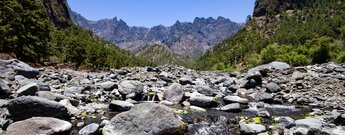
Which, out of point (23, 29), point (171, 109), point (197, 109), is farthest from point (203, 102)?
point (23, 29)

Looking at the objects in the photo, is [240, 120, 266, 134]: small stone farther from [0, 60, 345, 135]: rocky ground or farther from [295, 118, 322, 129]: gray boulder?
[295, 118, 322, 129]: gray boulder

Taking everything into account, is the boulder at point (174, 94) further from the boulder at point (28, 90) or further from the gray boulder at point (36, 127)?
the gray boulder at point (36, 127)

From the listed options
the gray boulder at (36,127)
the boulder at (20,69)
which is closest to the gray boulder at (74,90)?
the boulder at (20,69)

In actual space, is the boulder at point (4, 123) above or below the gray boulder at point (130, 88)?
below

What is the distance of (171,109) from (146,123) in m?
1.68

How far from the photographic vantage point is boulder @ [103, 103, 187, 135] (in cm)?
1355

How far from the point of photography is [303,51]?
99.4 m

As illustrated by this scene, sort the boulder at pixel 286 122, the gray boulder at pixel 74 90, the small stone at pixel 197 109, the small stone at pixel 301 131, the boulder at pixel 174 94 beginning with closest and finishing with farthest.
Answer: the small stone at pixel 301 131 → the boulder at pixel 286 122 → the small stone at pixel 197 109 → the boulder at pixel 174 94 → the gray boulder at pixel 74 90

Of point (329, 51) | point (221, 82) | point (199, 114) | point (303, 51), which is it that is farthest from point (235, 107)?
point (303, 51)

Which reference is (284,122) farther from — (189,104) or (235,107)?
(189,104)

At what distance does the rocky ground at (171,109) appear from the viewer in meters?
13.8

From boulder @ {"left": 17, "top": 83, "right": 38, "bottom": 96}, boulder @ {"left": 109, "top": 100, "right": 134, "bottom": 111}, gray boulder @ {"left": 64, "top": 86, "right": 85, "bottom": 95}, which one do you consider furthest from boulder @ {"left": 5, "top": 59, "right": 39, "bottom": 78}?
boulder @ {"left": 109, "top": 100, "right": 134, "bottom": 111}

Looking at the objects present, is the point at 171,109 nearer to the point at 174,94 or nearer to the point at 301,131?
the point at 301,131

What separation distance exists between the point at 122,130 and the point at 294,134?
7413 mm
